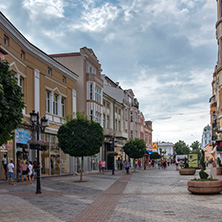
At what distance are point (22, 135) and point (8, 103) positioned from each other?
16.1 metres

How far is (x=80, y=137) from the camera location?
22.9 meters

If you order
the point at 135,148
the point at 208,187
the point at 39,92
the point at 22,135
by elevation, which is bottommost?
the point at 208,187

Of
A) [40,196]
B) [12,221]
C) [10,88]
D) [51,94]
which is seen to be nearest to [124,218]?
[12,221]

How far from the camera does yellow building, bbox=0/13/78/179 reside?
2262 cm

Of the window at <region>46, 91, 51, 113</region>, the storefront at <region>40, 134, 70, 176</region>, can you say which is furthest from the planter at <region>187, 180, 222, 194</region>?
the window at <region>46, 91, 51, 113</region>

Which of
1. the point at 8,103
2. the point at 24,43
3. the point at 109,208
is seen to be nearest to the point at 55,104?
the point at 24,43

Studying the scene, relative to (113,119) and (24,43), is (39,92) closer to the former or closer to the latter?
(24,43)

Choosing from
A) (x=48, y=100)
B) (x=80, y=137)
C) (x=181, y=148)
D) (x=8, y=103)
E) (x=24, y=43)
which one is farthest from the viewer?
(x=181, y=148)

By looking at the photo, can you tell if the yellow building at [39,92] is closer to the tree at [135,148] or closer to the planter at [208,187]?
the tree at [135,148]

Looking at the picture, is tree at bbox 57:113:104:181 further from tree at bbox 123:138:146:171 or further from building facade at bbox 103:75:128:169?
tree at bbox 123:138:146:171

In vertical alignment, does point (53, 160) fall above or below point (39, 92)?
below

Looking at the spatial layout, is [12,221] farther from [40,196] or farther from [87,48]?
[87,48]

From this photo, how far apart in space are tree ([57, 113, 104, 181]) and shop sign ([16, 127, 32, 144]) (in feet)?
8.96

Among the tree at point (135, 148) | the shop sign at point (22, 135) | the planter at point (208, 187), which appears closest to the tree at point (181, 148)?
the tree at point (135, 148)
